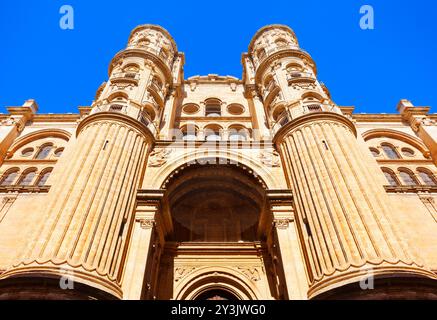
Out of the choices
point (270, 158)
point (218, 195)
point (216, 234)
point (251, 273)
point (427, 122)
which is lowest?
point (251, 273)

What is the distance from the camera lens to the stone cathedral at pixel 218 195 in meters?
11.4

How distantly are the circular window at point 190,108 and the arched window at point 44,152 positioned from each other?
10.2 m

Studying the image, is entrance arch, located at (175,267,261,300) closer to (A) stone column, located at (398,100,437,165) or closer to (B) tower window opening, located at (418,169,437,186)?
(B) tower window opening, located at (418,169,437,186)

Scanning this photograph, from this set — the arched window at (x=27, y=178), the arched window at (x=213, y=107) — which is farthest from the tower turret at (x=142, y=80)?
the arched window at (x=27, y=178)

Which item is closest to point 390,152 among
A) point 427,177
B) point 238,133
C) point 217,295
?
point 427,177

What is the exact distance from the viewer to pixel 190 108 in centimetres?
2611

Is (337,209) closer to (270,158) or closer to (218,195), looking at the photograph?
(270,158)

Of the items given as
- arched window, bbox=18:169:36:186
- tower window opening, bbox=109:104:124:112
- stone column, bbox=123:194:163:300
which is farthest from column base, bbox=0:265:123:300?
tower window opening, bbox=109:104:124:112

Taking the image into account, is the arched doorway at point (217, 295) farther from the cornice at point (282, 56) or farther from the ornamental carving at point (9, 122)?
the ornamental carving at point (9, 122)

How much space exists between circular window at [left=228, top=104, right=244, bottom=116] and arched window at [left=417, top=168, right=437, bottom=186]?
13234 millimetres

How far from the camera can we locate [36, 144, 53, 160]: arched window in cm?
2152

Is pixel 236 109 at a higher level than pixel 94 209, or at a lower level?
higher

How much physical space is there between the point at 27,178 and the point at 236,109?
15698mm
